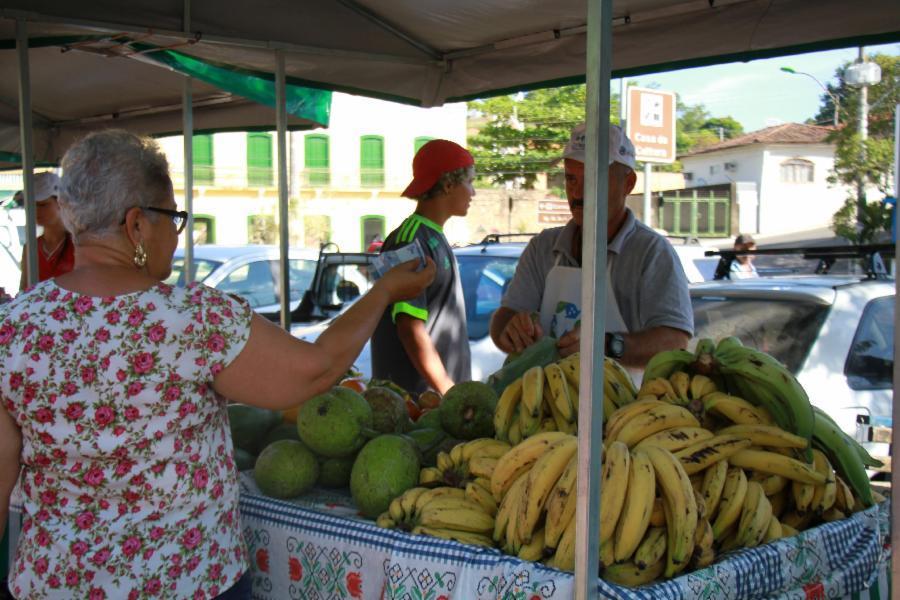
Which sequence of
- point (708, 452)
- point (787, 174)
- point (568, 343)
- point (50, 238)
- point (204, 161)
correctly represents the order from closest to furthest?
1. point (708, 452)
2. point (568, 343)
3. point (50, 238)
4. point (204, 161)
5. point (787, 174)

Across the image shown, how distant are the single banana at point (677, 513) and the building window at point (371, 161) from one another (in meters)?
35.5

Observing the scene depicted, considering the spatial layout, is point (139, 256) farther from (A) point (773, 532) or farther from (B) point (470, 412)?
(A) point (773, 532)

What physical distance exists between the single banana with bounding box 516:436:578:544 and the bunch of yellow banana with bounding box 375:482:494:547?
0.13 meters

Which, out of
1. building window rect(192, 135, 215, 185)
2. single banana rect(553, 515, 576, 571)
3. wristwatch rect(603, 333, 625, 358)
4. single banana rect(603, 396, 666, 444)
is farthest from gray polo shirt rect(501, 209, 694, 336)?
building window rect(192, 135, 215, 185)

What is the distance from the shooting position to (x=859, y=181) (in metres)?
18.0

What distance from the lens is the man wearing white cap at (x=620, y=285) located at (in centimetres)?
288

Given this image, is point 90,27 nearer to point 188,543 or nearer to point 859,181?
point 188,543

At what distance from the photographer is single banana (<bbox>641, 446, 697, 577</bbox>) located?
60.5 inches

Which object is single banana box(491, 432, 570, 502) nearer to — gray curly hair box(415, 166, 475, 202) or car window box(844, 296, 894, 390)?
gray curly hair box(415, 166, 475, 202)

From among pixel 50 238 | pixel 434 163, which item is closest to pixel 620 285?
pixel 434 163

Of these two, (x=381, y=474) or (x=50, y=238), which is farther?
(x=50, y=238)

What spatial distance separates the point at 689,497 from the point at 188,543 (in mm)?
1007

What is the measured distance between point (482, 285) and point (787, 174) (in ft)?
127

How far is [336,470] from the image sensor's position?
6.99 feet
